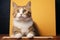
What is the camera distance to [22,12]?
103cm

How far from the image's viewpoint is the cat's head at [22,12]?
1.01 m

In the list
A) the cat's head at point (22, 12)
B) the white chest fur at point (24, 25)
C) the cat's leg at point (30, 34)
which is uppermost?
the cat's head at point (22, 12)

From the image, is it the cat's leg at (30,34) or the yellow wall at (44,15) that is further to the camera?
the yellow wall at (44,15)

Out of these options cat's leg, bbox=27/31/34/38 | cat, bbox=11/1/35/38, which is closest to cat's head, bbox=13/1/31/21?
cat, bbox=11/1/35/38

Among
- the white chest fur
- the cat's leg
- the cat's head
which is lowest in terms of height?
the cat's leg

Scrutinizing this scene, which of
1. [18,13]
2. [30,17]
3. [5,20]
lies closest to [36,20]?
[30,17]

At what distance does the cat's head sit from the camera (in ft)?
3.32

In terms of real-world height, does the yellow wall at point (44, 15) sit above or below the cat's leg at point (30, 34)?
above

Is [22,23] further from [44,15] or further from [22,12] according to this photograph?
[44,15]

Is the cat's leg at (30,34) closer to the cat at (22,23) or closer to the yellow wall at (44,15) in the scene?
the cat at (22,23)

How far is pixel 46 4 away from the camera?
1.14 meters

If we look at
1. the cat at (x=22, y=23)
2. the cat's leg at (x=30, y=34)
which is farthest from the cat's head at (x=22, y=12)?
the cat's leg at (x=30, y=34)

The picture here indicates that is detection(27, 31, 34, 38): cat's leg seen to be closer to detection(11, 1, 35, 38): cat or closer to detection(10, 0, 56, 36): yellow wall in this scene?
detection(11, 1, 35, 38): cat

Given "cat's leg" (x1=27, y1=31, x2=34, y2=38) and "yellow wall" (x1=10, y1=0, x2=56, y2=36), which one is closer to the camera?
"cat's leg" (x1=27, y1=31, x2=34, y2=38)
